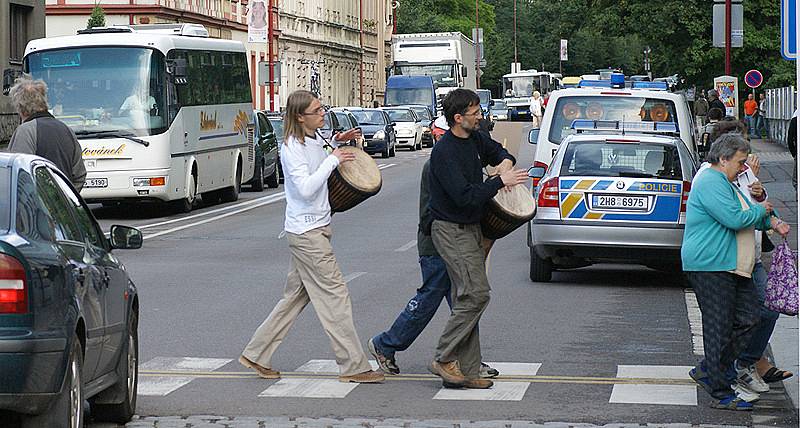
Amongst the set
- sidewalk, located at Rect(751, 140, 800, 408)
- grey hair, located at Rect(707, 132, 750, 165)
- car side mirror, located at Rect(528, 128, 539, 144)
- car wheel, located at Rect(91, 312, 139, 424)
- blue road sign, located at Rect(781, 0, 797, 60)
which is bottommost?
sidewalk, located at Rect(751, 140, 800, 408)

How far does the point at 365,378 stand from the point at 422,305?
64 cm

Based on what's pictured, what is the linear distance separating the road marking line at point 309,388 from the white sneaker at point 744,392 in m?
2.26

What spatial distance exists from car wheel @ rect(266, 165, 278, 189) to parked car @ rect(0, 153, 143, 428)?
27.4 meters

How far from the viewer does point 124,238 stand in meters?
8.62

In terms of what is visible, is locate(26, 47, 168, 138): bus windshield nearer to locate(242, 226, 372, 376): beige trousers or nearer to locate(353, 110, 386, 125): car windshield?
locate(242, 226, 372, 376): beige trousers

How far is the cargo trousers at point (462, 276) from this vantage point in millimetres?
9750

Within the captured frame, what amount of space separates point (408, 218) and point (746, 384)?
16525 mm

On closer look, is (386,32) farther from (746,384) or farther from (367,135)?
(746,384)

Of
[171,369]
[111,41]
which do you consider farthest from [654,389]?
[111,41]

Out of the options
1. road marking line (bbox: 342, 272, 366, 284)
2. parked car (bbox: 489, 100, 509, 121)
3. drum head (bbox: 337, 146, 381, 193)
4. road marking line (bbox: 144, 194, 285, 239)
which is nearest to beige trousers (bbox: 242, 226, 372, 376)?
drum head (bbox: 337, 146, 381, 193)

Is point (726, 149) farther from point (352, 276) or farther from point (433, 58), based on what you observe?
point (433, 58)

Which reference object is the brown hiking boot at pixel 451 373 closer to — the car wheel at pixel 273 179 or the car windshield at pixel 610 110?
the car windshield at pixel 610 110

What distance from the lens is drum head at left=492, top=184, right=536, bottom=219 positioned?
9.90 m

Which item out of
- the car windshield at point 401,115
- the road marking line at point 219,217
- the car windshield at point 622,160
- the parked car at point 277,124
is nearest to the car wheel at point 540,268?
the car windshield at point 622,160
